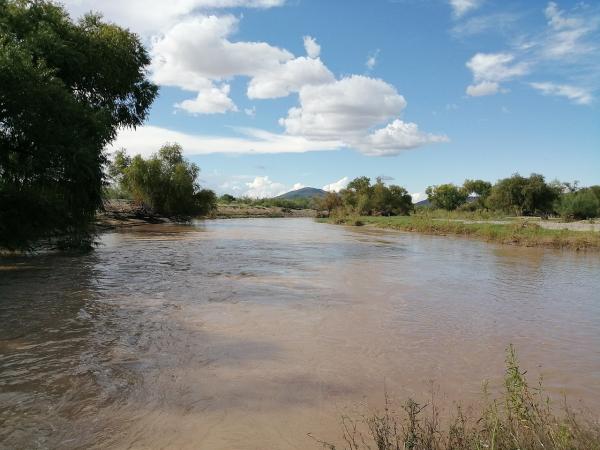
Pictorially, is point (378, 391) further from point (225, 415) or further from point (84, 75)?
point (84, 75)

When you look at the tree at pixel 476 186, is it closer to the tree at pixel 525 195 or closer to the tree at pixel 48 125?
the tree at pixel 525 195

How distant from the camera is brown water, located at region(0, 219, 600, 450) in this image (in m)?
5.41

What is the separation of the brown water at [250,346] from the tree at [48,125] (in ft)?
7.82

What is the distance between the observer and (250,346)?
8359 millimetres

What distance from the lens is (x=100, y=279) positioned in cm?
1498

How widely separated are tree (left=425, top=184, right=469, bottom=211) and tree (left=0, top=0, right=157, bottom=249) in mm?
106289

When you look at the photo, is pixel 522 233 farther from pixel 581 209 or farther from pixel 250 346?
pixel 250 346

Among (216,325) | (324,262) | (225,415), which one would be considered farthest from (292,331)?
(324,262)

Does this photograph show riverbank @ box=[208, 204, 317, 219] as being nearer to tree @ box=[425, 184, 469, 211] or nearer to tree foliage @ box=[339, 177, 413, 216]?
tree foliage @ box=[339, 177, 413, 216]

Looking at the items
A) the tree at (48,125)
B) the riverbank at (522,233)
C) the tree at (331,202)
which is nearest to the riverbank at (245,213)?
the tree at (331,202)

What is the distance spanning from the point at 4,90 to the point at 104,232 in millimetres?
23224

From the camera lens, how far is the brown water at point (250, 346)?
5410 millimetres

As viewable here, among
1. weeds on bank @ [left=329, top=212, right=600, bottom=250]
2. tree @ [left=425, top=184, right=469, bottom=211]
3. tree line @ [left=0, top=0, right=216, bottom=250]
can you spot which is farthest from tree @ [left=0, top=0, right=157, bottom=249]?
tree @ [left=425, top=184, right=469, bottom=211]

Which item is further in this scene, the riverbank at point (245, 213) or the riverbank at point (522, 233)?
the riverbank at point (245, 213)
